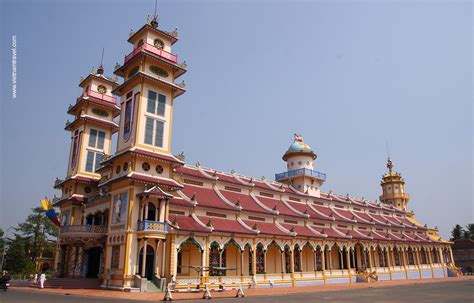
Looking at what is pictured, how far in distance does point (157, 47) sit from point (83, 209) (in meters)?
18.2

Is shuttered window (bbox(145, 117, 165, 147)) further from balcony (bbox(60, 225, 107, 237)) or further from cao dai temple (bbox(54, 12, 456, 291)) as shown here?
Answer: balcony (bbox(60, 225, 107, 237))

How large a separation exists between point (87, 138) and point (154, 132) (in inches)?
479

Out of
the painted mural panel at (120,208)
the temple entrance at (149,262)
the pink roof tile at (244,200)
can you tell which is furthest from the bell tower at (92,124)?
the pink roof tile at (244,200)

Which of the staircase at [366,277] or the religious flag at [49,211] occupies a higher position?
the religious flag at [49,211]

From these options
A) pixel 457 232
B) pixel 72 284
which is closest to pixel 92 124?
pixel 72 284

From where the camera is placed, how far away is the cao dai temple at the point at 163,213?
94.8 feet

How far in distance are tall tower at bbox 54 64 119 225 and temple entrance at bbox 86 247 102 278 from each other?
3.85 meters

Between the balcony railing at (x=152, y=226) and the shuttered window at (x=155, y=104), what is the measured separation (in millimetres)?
10037

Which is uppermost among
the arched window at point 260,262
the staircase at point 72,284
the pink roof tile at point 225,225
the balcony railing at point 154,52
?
the balcony railing at point 154,52

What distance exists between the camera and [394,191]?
261 ft

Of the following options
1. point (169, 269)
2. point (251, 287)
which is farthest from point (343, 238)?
point (169, 269)

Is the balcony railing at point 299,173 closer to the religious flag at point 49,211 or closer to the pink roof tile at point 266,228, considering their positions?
the pink roof tile at point 266,228

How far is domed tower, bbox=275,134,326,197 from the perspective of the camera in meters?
54.4

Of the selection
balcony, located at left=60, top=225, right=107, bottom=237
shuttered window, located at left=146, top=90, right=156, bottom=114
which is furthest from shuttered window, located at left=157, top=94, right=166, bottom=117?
balcony, located at left=60, top=225, right=107, bottom=237
